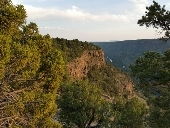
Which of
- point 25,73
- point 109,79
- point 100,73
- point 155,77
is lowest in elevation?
point 109,79

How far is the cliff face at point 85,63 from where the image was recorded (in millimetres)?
147625

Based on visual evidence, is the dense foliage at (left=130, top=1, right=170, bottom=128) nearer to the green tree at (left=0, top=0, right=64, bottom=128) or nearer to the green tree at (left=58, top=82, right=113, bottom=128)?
the green tree at (left=0, top=0, right=64, bottom=128)

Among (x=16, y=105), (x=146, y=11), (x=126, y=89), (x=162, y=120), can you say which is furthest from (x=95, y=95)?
(x=126, y=89)

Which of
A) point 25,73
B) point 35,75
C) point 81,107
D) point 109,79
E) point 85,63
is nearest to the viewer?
point 25,73

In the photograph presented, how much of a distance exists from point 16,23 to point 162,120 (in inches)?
491

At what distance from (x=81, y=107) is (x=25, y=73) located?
19714 mm

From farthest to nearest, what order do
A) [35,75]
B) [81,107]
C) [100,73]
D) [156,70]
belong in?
[100,73]
[81,107]
[156,70]
[35,75]

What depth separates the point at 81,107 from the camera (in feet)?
112

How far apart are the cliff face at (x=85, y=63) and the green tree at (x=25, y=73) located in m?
124

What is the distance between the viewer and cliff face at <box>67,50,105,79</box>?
5812 inches

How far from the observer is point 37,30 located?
16297mm

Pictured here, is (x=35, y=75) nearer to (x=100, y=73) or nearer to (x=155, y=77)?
(x=155, y=77)

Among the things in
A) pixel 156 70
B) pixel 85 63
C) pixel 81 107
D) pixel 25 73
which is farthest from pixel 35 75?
pixel 85 63

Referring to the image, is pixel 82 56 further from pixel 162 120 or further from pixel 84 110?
pixel 162 120
